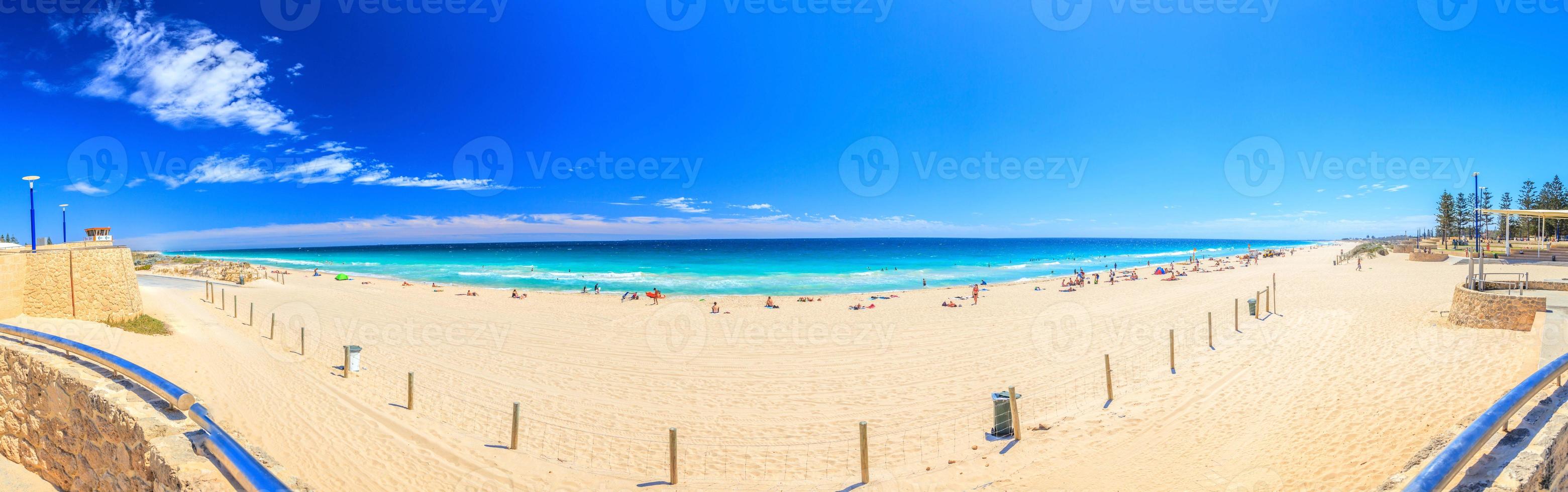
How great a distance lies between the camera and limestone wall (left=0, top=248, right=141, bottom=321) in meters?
9.30

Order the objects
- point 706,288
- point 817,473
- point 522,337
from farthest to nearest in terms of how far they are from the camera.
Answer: point 706,288
point 522,337
point 817,473

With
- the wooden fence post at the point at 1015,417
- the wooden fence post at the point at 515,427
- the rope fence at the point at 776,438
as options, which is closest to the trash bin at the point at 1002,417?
the rope fence at the point at 776,438

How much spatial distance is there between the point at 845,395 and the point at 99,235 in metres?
20.1

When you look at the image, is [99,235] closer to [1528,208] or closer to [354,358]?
[354,358]

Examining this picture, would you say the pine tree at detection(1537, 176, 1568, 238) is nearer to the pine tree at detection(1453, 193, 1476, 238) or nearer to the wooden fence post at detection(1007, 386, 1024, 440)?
the pine tree at detection(1453, 193, 1476, 238)

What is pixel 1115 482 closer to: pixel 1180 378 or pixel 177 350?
pixel 1180 378

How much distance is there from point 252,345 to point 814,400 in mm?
13164

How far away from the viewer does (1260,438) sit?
6.96 meters

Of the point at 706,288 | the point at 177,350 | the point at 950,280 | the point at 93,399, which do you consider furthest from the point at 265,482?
the point at 950,280

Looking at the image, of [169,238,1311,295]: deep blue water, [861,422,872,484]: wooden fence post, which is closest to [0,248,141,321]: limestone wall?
[861,422,872,484]: wooden fence post

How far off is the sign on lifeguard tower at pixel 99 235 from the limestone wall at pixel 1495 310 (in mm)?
32081

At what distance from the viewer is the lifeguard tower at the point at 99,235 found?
571 inches

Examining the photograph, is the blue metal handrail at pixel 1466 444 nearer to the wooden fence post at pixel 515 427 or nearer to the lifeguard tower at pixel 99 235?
the wooden fence post at pixel 515 427

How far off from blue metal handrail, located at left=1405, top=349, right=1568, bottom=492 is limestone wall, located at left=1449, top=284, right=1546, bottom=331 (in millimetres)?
13515
